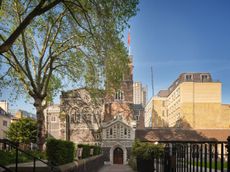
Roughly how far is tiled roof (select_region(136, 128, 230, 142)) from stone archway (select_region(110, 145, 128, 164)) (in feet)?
12.0

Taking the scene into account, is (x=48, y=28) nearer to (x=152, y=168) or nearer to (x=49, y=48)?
(x=49, y=48)

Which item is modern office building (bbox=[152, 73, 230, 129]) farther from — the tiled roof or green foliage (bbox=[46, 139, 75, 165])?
green foliage (bbox=[46, 139, 75, 165])

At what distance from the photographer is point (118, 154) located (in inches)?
2156

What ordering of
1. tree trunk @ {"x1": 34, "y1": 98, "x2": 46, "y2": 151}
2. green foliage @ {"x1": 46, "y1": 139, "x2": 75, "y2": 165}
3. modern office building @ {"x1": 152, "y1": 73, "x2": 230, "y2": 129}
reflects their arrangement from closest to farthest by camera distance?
green foliage @ {"x1": 46, "y1": 139, "x2": 75, "y2": 165}, tree trunk @ {"x1": 34, "y1": 98, "x2": 46, "y2": 151}, modern office building @ {"x1": 152, "y1": 73, "x2": 230, "y2": 129}


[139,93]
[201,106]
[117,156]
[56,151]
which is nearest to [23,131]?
[117,156]

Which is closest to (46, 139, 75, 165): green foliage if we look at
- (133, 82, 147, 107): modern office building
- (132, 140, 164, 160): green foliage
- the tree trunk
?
(132, 140, 164, 160): green foliage

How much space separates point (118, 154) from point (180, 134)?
10.9 meters

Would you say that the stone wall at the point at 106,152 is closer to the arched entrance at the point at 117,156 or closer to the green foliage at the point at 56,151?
the arched entrance at the point at 117,156

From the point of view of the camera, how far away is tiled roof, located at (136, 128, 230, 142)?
56781 millimetres

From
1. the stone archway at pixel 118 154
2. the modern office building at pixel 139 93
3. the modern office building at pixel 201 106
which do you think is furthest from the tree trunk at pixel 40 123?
the modern office building at pixel 139 93

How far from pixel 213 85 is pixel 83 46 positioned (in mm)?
47523

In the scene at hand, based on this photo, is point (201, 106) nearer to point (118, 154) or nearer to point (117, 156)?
point (118, 154)

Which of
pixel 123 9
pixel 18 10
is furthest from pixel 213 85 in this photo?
pixel 123 9

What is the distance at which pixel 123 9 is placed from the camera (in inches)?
653
